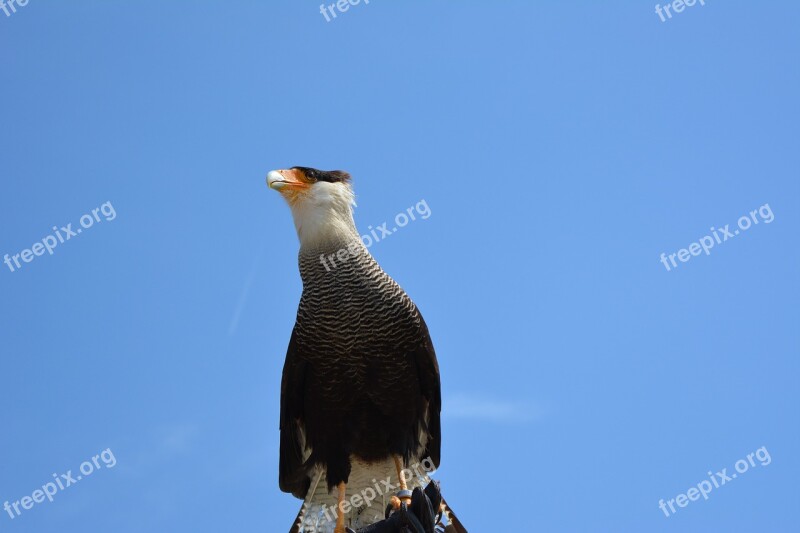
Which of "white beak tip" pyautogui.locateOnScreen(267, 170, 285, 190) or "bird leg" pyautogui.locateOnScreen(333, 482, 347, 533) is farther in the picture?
"white beak tip" pyautogui.locateOnScreen(267, 170, 285, 190)

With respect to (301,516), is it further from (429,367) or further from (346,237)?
(346,237)

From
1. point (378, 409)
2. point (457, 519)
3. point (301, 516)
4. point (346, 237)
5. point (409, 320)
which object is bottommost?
point (457, 519)

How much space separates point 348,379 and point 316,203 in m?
1.39

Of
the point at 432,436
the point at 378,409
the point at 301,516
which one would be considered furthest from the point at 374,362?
the point at 301,516

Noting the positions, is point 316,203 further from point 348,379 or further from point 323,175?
point 348,379

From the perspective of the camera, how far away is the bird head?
7.19 m

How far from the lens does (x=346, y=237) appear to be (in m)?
7.18

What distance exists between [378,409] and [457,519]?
3.08 ft

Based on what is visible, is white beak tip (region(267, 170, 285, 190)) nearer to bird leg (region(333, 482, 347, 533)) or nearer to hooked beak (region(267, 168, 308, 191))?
hooked beak (region(267, 168, 308, 191))

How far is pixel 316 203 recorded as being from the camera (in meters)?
7.25

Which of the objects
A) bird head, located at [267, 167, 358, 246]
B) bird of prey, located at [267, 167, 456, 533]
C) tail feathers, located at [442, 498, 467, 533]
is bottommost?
tail feathers, located at [442, 498, 467, 533]

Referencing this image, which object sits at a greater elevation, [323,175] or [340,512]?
[323,175]

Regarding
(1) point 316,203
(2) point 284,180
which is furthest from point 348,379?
(2) point 284,180

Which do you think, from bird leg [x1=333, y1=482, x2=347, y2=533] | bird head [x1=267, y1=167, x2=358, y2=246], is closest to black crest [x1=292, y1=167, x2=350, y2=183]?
bird head [x1=267, y1=167, x2=358, y2=246]
